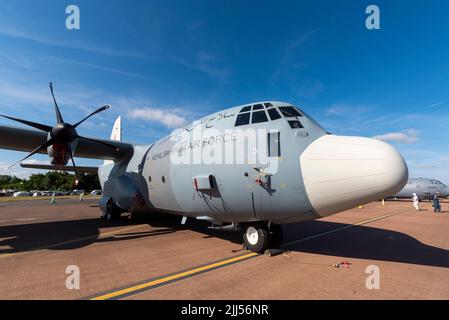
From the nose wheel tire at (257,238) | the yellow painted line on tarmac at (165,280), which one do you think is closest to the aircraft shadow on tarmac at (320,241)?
the nose wheel tire at (257,238)

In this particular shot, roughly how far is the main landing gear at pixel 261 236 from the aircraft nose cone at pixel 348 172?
5.98ft

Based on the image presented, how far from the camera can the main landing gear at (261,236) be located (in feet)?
23.0

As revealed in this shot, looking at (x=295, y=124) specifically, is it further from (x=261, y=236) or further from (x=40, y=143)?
(x=40, y=143)

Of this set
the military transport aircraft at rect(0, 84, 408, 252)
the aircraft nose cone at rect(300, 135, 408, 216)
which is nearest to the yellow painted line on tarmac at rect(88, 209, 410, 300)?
the military transport aircraft at rect(0, 84, 408, 252)

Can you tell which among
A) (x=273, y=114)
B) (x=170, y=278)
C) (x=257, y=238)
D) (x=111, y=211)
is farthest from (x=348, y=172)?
(x=111, y=211)

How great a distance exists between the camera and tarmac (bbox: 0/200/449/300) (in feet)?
15.4

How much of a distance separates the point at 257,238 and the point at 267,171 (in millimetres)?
2199

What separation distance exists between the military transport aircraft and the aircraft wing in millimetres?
5715

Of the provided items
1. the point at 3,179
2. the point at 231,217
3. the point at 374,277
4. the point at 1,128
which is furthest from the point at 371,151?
the point at 3,179

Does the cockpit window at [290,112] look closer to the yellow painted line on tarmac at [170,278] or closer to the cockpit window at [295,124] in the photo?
the cockpit window at [295,124]

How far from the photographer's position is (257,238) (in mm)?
7152

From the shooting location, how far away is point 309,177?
5.58 m

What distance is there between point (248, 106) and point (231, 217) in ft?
10.1
